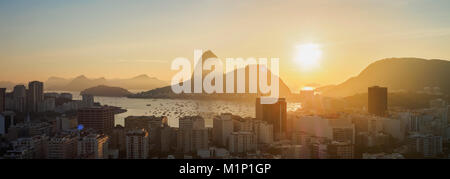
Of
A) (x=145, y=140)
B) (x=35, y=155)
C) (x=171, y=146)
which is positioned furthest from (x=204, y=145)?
(x=35, y=155)

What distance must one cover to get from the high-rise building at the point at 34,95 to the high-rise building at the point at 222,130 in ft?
18.8

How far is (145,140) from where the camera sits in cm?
471

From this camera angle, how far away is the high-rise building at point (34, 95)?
9469 millimetres

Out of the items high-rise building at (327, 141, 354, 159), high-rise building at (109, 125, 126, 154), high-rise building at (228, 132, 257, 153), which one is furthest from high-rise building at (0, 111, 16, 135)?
high-rise building at (327, 141, 354, 159)

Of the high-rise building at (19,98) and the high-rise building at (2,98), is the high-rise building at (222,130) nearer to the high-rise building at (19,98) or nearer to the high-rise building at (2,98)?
the high-rise building at (2,98)

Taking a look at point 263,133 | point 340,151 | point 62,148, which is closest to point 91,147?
→ point 62,148

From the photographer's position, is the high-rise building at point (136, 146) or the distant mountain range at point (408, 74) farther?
the distant mountain range at point (408, 74)

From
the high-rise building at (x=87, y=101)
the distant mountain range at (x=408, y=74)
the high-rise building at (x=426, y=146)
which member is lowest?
the high-rise building at (x=426, y=146)

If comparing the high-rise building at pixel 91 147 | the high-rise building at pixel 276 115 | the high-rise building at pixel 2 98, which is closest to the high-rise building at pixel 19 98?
the high-rise building at pixel 2 98

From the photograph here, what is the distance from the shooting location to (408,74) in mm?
13531

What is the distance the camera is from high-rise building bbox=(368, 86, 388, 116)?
9.34 metres

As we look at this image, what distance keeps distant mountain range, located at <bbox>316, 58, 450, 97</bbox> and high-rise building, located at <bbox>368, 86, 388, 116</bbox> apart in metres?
3.16
